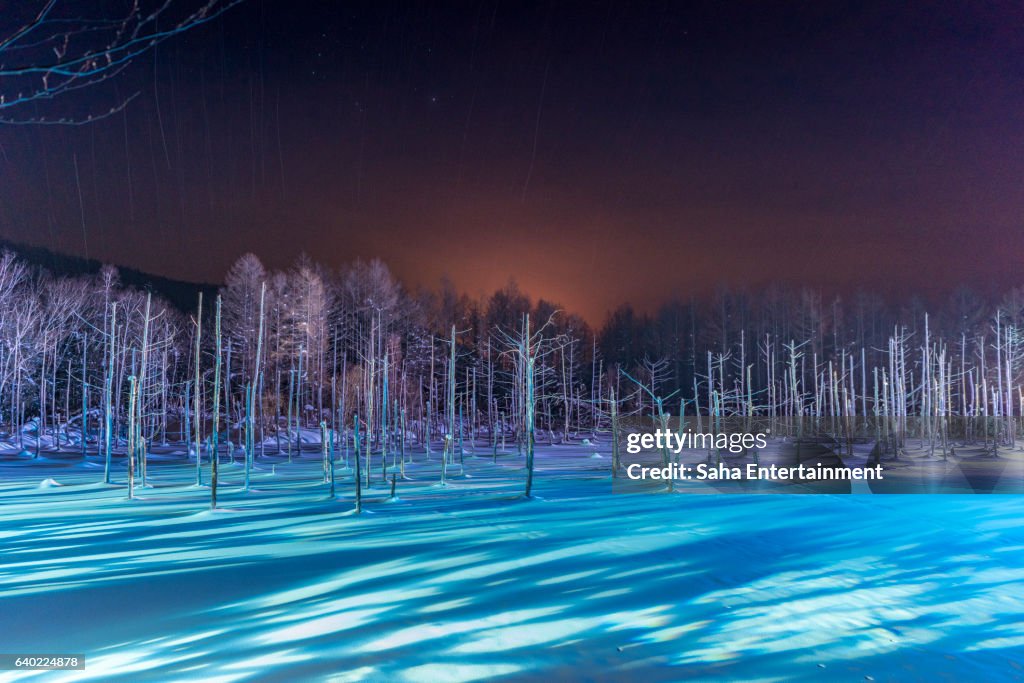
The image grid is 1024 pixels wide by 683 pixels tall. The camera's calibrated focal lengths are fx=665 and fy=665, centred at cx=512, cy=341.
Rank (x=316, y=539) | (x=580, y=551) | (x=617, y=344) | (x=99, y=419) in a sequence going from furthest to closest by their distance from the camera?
1. (x=617, y=344)
2. (x=99, y=419)
3. (x=316, y=539)
4. (x=580, y=551)

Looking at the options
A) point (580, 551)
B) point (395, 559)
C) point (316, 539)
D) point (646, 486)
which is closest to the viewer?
point (395, 559)

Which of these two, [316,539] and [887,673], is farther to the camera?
[316,539]

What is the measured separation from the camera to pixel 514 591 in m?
7.78

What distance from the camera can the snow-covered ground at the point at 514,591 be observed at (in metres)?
5.73

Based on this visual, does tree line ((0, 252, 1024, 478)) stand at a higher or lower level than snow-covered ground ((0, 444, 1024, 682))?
higher

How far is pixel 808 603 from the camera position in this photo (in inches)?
295

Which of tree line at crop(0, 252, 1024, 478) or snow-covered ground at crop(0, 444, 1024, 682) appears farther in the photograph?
tree line at crop(0, 252, 1024, 478)

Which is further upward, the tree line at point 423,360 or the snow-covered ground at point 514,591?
the tree line at point 423,360

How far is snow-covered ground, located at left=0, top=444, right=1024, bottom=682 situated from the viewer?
18.8 ft

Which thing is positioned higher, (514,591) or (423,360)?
(423,360)

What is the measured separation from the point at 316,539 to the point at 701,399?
42.3 metres

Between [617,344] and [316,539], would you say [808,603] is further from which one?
[617,344]

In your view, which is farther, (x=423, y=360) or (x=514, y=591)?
(x=423, y=360)

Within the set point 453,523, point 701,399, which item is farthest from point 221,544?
point 701,399
